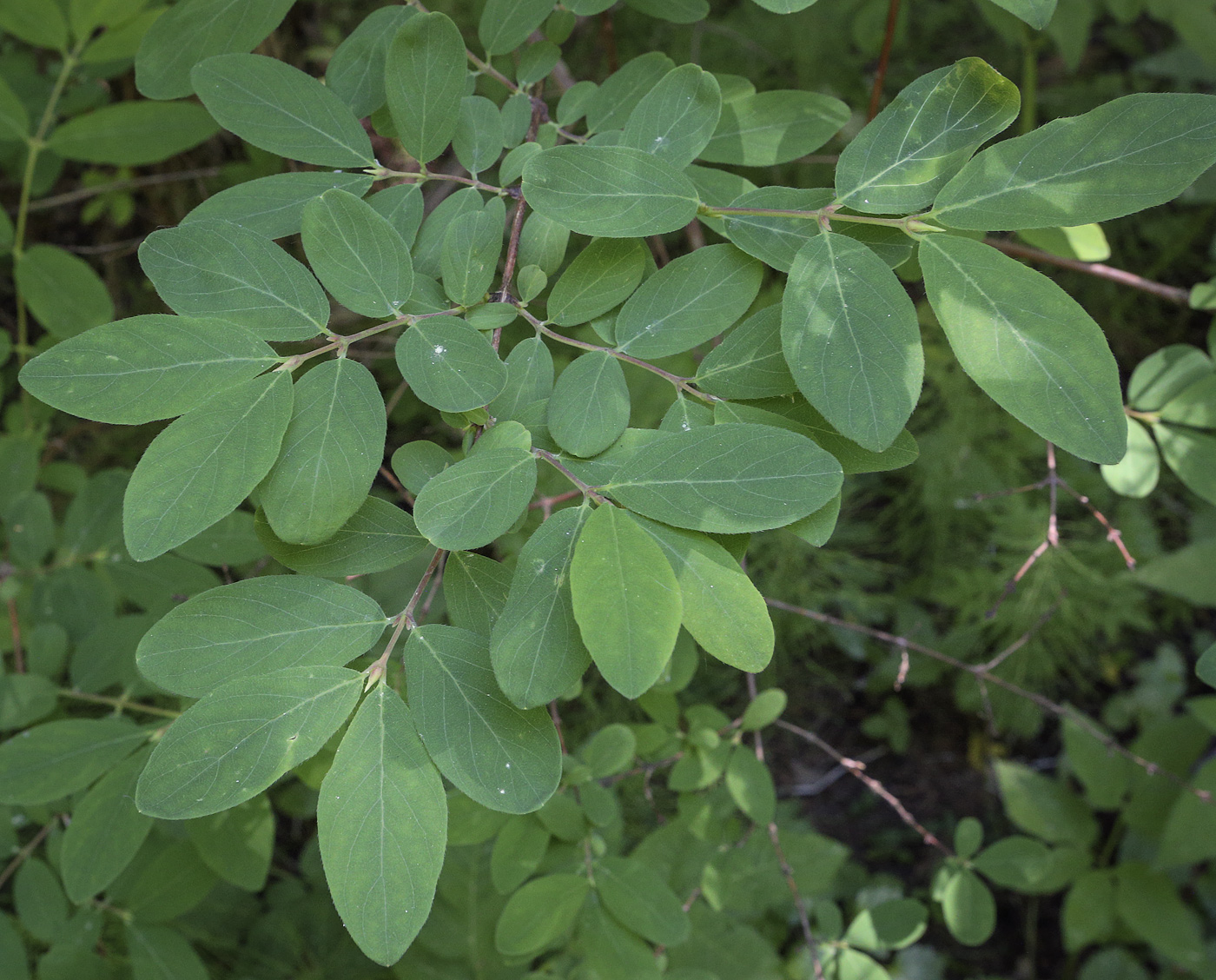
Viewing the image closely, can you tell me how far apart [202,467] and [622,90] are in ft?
2.48

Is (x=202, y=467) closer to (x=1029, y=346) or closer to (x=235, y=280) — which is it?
(x=235, y=280)

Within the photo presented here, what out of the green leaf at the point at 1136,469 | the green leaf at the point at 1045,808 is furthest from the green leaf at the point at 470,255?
the green leaf at the point at 1045,808

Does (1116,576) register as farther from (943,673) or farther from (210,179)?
(210,179)

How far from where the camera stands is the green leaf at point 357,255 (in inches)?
36.4

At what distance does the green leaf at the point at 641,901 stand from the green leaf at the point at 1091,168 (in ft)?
3.45

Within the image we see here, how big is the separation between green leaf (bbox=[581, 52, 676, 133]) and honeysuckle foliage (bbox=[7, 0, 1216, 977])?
14 centimetres

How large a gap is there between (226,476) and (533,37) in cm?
118

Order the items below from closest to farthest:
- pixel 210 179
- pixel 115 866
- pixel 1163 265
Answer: pixel 115 866 < pixel 210 179 < pixel 1163 265

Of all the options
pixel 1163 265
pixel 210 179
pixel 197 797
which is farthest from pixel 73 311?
pixel 1163 265

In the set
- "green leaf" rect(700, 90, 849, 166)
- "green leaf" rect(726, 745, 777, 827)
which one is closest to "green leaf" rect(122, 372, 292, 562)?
"green leaf" rect(700, 90, 849, 166)

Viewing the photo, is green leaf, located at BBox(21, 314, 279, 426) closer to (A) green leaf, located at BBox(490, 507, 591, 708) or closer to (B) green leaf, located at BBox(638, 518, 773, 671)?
(A) green leaf, located at BBox(490, 507, 591, 708)

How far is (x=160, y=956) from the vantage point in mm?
1569

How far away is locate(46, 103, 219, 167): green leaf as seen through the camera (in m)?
1.83

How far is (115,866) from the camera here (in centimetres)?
125
